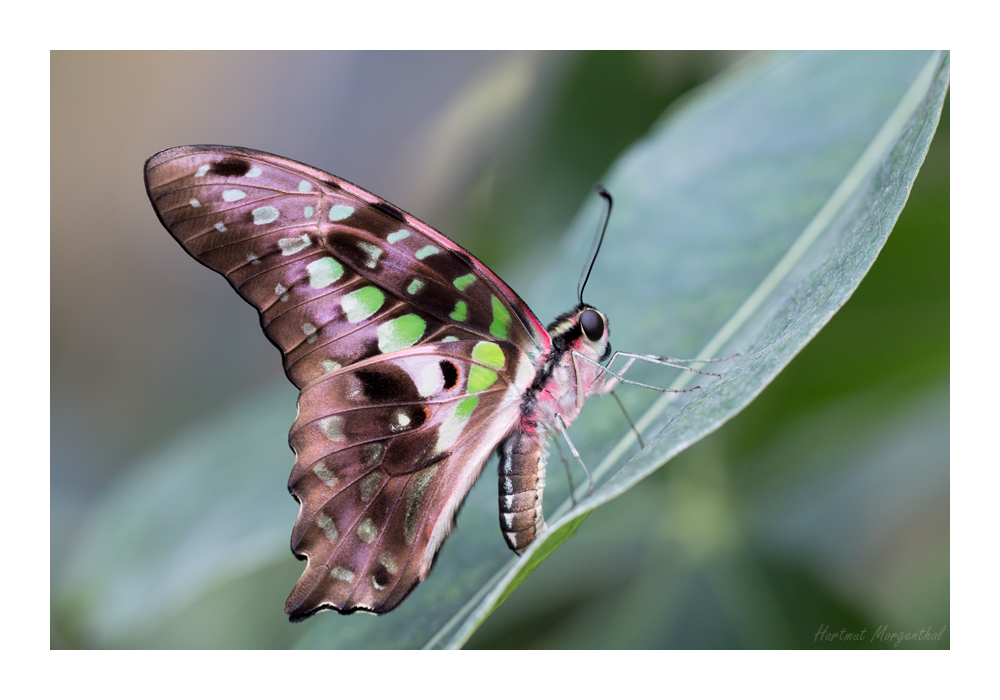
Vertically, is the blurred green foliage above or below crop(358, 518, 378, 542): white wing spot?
below

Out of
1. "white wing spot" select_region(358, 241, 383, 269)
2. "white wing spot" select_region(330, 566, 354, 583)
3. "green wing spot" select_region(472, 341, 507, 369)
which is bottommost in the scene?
"white wing spot" select_region(330, 566, 354, 583)

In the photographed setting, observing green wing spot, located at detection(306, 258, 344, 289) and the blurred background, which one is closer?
green wing spot, located at detection(306, 258, 344, 289)

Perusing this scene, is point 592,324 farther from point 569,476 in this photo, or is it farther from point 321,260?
point 321,260

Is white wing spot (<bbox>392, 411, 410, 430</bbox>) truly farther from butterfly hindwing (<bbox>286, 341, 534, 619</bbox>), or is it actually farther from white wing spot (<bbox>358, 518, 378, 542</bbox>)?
white wing spot (<bbox>358, 518, 378, 542</bbox>)

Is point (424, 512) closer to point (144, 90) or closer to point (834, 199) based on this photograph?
point (834, 199)

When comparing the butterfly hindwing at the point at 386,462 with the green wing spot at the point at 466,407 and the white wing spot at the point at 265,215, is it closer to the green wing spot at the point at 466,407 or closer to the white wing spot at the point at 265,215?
the green wing spot at the point at 466,407

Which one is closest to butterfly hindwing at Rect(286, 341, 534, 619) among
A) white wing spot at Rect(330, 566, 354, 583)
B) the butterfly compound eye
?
white wing spot at Rect(330, 566, 354, 583)

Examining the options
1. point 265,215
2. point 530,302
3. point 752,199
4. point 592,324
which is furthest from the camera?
point 530,302

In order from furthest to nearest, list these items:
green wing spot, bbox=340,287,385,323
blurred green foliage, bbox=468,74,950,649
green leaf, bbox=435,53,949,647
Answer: blurred green foliage, bbox=468,74,950,649 < green wing spot, bbox=340,287,385,323 < green leaf, bbox=435,53,949,647

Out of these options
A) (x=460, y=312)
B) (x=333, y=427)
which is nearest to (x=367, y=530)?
(x=333, y=427)
